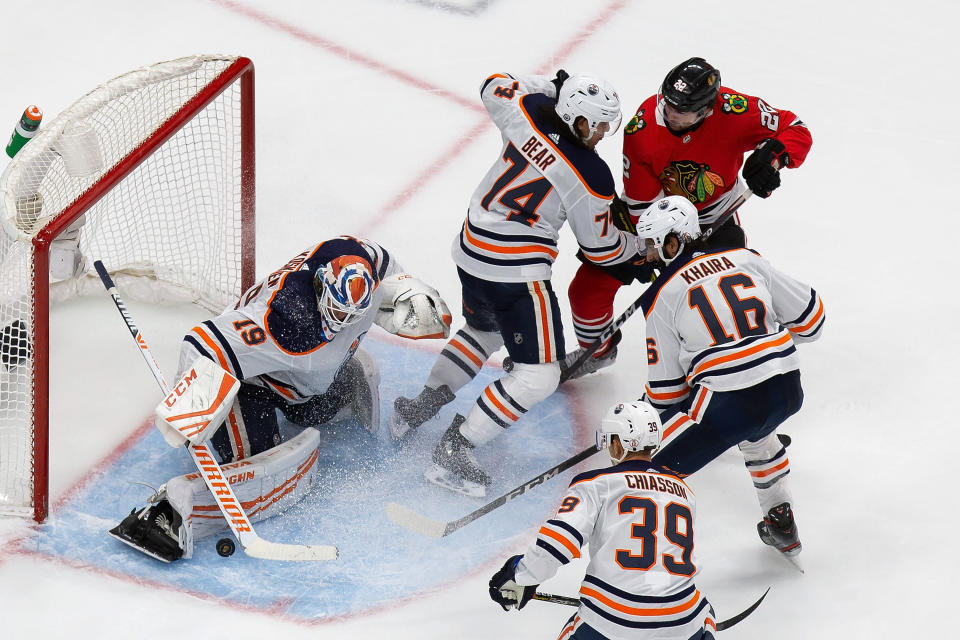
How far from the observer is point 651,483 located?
10.3 feet

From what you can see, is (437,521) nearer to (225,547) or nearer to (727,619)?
(225,547)

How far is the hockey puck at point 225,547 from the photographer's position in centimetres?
371

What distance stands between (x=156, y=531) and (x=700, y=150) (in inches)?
72.1

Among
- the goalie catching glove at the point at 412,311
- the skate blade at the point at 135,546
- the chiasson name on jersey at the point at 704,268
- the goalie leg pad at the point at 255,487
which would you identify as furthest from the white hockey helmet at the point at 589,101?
the skate blade at the point at 135,546

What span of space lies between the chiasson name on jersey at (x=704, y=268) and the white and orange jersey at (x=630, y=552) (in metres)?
0.61

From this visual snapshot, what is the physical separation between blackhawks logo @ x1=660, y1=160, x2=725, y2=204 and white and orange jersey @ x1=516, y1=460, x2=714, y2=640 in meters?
1.19

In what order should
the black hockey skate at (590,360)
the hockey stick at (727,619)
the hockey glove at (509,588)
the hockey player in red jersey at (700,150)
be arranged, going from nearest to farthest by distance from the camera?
1. the hockey glove at (509,588)
2. the hockey stick at (727,619)
3. the hockey player in red jersey at (700,150)
4. the black hockey skate at (590,360)

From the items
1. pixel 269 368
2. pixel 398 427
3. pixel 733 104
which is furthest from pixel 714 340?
pixel 269 368

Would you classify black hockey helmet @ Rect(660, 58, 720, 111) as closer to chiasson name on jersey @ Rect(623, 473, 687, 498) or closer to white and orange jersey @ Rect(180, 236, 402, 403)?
white and orange jersey @ Rect(180, 236, 402, 403)

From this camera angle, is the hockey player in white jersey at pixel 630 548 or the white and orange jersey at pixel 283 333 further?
the white and orange jersey at pixel 283 333

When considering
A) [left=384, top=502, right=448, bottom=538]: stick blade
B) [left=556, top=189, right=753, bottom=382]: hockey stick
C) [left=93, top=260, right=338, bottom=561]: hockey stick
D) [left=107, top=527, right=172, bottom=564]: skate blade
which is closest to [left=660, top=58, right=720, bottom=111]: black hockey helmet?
[left=556, top=189, right=753, bottom=382]: hockey stick

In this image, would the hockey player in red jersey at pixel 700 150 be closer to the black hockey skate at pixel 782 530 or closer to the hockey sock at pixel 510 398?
the hockey sock at pixel 510 398

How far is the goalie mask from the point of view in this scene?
357 cm

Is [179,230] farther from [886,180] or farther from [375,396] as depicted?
[886,180]
